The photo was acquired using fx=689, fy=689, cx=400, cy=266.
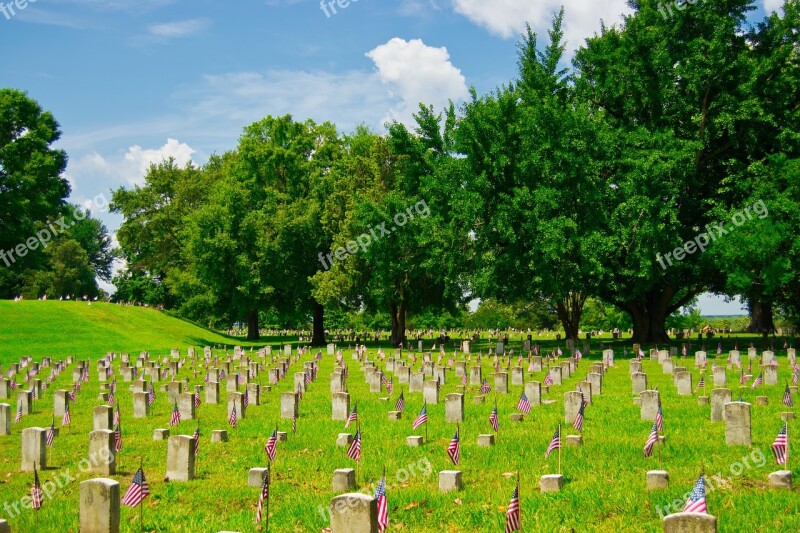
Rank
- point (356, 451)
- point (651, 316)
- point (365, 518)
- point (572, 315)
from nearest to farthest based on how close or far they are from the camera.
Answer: point (365, 518) → point (356, 451) → point (651, 316) → point (572, 315)

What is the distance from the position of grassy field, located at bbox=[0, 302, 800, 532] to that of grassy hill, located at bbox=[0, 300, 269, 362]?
68.7 feet

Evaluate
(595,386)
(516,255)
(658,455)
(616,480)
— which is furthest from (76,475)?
(516,255)

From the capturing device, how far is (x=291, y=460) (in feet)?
35.8

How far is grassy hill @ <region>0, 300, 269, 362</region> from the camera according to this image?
3709 centimetres

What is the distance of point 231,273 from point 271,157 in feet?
30.6

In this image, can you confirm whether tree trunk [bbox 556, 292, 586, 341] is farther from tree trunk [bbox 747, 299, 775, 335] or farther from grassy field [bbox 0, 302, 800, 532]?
grassy field [bbox 0, 302, 800, 532]

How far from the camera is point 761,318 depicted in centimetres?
5222

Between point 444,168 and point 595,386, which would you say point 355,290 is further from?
point 595,386

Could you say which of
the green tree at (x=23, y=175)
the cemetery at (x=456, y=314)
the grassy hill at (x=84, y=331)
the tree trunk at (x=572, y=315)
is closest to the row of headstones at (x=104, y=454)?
the cemetery at (x=456, y=314)

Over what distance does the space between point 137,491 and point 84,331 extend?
121ft

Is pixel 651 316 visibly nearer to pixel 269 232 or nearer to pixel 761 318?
pixel 761 318

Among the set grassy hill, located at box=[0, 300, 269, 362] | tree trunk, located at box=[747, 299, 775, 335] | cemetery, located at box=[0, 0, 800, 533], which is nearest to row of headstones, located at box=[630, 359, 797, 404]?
cemetery, located at box=[0, 0, 800, 533]

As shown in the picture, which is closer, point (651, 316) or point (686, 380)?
point (686, 380)

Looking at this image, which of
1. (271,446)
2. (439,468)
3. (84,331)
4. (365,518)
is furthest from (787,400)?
(84,331)
